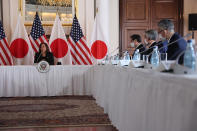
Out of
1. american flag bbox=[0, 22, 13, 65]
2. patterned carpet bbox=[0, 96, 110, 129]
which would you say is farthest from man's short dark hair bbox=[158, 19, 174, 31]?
american flag bbox=[0, 22, 13, 65]

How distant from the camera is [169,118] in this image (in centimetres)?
151

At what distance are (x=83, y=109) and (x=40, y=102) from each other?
3.87ft

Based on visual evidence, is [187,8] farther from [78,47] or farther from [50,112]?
[50,112]

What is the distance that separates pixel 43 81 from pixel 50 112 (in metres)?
1.90

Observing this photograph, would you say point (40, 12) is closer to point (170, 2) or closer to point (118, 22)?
point (118, 22)

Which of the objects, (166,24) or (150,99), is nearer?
(150,99)

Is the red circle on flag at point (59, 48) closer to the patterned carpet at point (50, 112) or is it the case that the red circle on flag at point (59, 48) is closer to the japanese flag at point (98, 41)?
the japanese flag at point (98, 41)

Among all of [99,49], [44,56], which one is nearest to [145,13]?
[99,49]

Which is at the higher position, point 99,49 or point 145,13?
point 145,13

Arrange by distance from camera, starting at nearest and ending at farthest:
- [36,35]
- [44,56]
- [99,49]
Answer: [44,56], [36,35], [99,49]

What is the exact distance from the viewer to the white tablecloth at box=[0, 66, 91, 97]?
19.6 feet

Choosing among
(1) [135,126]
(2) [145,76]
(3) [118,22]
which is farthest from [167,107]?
(3) [118,22]

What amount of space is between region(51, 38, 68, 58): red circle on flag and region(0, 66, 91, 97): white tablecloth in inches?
49.9

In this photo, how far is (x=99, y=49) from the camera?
7.54 m
